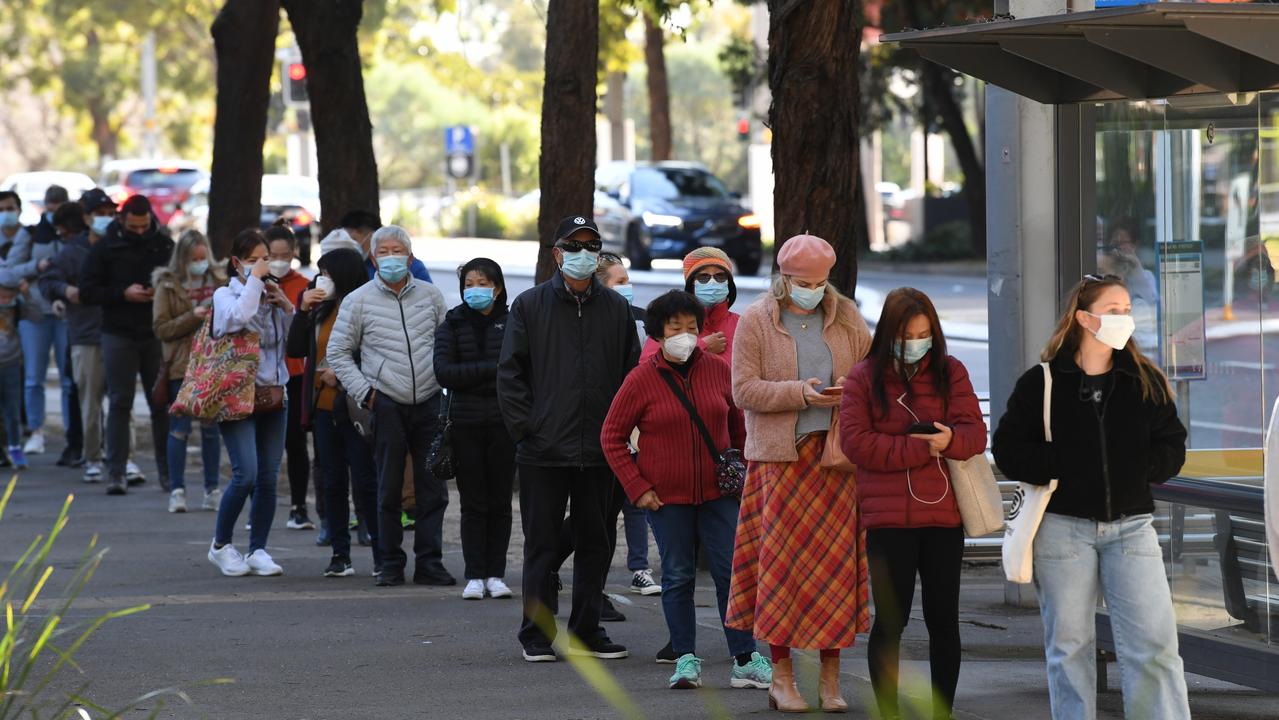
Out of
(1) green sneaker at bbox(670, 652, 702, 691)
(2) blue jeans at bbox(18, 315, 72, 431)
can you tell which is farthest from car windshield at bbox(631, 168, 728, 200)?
(1) green sneaker at bbox(670, 652, 702, 691)

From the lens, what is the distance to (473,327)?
9172 mm

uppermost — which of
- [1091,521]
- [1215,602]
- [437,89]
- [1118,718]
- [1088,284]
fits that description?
[437,89]

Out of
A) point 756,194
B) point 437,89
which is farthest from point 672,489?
point 437,89

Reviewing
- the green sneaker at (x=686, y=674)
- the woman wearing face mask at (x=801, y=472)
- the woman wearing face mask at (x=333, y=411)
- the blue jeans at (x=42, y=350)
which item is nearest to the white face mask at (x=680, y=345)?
the woman wearing face mask at (x=801, y=472)

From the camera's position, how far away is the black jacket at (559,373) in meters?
7.91

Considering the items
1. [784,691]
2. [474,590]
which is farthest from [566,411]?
[474,590]

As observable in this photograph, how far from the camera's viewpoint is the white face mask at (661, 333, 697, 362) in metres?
7.46

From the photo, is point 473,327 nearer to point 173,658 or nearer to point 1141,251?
point 173,658

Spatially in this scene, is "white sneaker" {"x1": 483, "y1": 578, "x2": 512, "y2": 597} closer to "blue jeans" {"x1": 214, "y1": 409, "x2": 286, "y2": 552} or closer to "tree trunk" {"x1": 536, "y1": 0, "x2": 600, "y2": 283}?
"blue jeans" {"x1": 214, "y1": 409, "x2": 286, "y2": 552}

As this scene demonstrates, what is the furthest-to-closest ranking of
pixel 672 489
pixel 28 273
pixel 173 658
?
pixel 28 273
pixel 173 658
pixel 672 489

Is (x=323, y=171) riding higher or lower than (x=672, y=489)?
higher

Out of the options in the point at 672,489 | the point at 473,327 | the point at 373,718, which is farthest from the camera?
the point at 473,327

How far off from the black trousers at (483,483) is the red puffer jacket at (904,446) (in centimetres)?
301

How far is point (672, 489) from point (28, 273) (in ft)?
28.0
